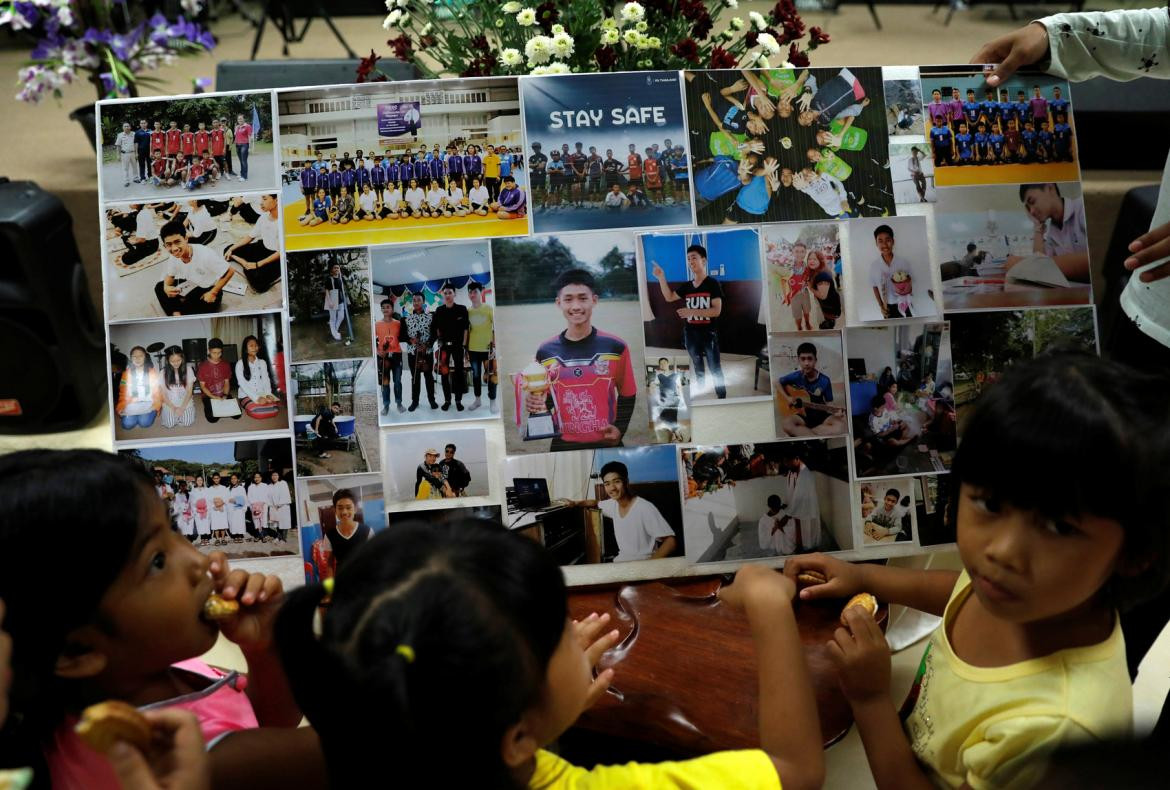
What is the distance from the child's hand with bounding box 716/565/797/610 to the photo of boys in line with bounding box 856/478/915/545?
0.31 metres

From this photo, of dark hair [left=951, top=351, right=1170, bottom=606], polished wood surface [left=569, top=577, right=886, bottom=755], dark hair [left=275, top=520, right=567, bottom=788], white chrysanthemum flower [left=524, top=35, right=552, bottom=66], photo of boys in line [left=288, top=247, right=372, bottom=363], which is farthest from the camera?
white chrysanthemum flower [left=524, top=35, right=552, bottom=66]

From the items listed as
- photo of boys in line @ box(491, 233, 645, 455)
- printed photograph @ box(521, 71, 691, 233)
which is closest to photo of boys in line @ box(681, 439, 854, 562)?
photo of boys in line @ box(491, 233, 645, 455)

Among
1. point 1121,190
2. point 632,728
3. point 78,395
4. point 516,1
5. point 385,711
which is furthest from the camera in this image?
point 1121,190

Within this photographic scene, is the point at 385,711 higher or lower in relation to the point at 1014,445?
lower

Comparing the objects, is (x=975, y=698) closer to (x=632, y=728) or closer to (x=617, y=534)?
(x=632, y=728)

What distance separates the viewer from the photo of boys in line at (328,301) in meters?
1.30

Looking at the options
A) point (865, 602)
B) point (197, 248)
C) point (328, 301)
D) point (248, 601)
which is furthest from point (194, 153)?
point (865, 602)

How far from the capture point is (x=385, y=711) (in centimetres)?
71

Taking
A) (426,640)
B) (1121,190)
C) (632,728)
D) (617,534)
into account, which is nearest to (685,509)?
(617,534)

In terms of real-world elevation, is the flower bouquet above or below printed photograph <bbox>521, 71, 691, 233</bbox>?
above

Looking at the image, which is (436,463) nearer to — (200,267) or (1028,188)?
(200,267)

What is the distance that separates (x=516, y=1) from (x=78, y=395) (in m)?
1.51

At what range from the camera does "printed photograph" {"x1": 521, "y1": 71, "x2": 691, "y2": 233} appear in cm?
133

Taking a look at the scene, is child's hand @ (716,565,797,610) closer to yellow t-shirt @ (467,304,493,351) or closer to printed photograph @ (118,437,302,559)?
yellow t-shirt @ (467,304,493,351)
